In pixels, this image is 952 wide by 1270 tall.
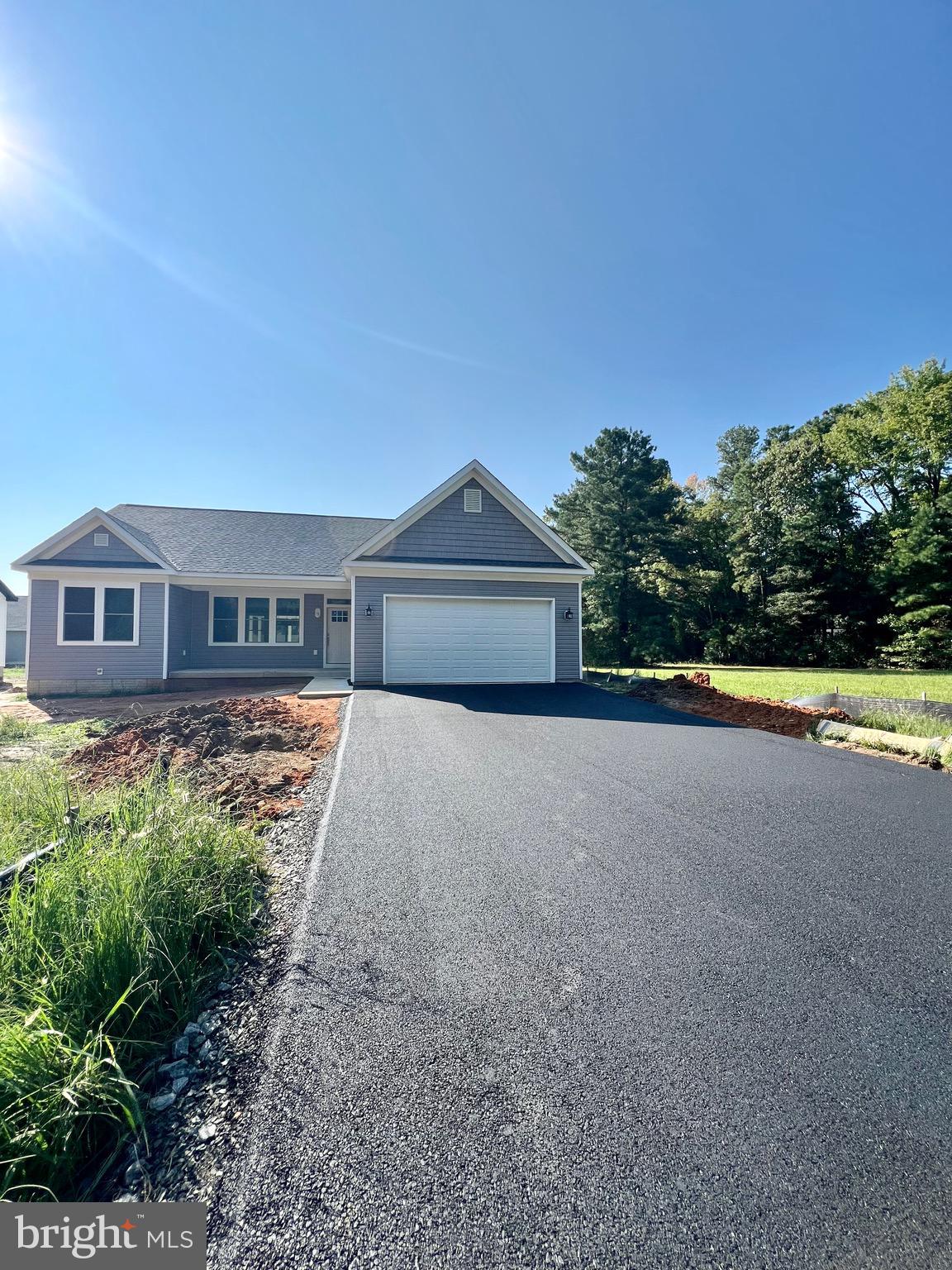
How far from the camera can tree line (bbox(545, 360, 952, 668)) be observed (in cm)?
2489

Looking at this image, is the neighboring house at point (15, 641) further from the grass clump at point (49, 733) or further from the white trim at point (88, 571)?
the grass clump at point (49, 733)

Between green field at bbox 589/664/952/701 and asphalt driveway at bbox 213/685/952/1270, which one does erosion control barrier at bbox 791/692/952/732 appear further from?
asphalt driveway at bbox 213/685/952/1270

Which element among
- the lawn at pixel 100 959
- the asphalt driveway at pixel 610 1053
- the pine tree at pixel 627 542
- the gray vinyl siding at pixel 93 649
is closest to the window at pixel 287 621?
the gray vinyl siding at pixel 93 649

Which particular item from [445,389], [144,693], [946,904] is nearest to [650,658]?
[445,389]

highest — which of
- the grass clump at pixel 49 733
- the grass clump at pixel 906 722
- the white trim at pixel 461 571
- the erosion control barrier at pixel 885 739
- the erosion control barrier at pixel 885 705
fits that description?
the white trim at pixel 461 571

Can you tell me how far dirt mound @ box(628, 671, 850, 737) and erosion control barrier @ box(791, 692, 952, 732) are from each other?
0.24m

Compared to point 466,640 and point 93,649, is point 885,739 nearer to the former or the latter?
point 466,640

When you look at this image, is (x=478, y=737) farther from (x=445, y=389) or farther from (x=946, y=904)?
(x=445, y=389)

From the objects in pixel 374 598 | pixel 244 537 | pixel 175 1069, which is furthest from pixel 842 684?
pixel 244 537

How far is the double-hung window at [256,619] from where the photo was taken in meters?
15.8

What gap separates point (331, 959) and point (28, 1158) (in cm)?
118

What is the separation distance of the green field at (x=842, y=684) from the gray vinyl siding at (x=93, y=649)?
13194mm

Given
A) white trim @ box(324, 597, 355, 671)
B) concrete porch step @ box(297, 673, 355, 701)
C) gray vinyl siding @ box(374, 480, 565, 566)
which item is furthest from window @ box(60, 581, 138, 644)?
gray vinyl siding @ box(374, 480, 565, 566)

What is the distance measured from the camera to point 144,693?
13852 millimetres
